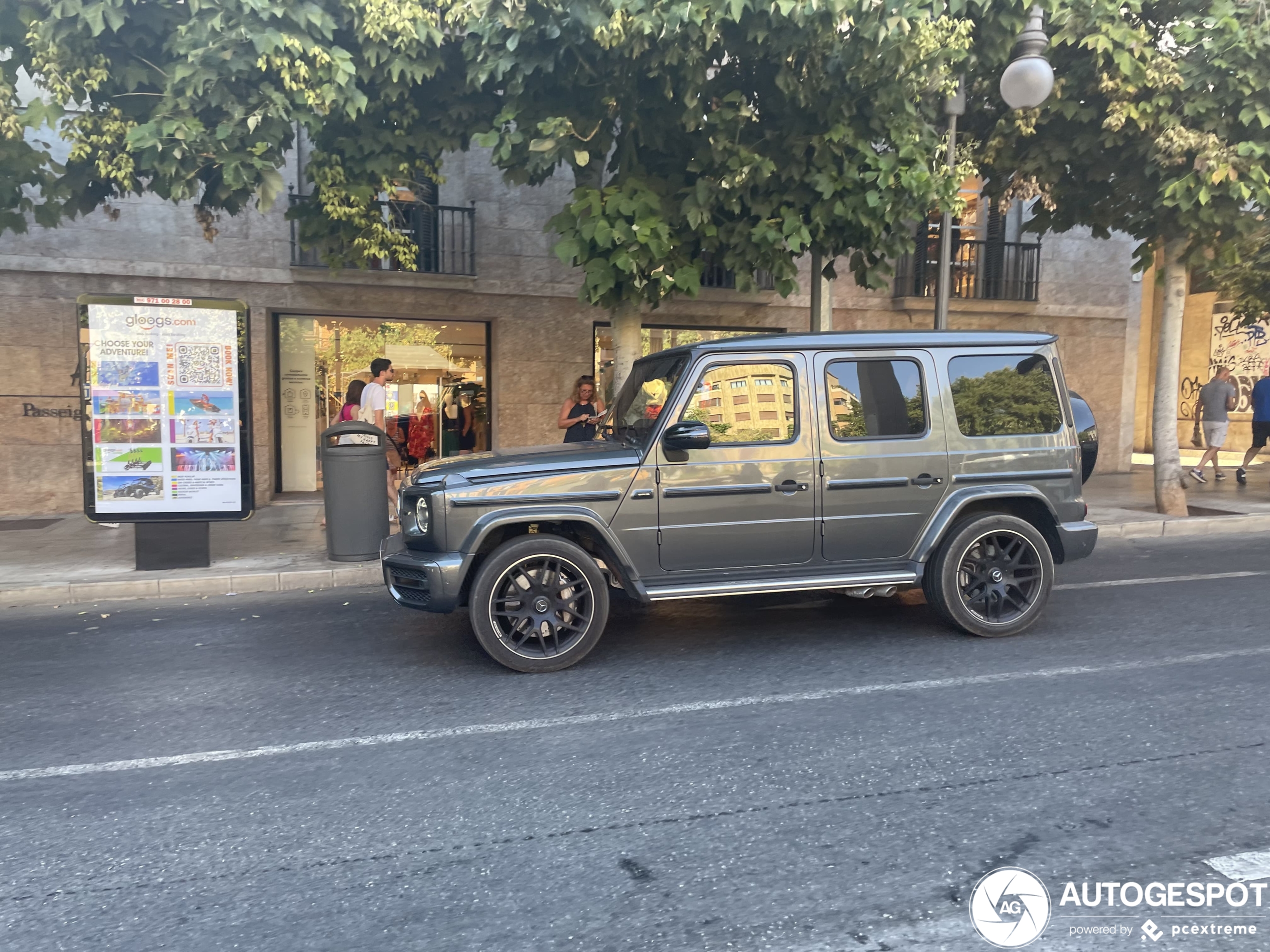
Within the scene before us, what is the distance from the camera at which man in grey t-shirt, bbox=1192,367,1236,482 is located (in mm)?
13852

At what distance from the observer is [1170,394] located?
37.0 ft

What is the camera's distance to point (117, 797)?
3506mm

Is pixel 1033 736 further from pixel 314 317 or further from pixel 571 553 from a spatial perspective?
pixel 314 317

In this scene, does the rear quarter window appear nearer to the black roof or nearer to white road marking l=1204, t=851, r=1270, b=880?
the black roof

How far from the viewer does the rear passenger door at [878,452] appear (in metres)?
5.44

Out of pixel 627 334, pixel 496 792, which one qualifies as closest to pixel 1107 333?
pixel 627 334

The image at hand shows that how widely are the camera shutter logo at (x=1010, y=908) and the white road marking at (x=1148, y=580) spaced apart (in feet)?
16.1

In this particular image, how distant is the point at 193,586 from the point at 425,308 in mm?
6706

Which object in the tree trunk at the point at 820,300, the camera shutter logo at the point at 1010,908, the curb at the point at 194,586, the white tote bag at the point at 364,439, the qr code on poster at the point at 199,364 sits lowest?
the curb at the point at 194,586

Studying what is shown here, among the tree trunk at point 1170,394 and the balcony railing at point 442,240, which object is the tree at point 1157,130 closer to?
the tree trunk at point 1170,394

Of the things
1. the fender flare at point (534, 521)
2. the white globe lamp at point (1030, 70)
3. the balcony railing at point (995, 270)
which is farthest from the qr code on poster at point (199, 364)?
the balcony railing at point (995, 270)

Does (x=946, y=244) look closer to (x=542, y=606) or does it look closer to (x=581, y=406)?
(x=581, y=406)

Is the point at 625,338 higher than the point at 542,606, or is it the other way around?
the point at 625,338

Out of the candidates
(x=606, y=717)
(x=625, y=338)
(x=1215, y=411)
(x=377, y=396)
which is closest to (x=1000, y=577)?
(x=606, y=717)
